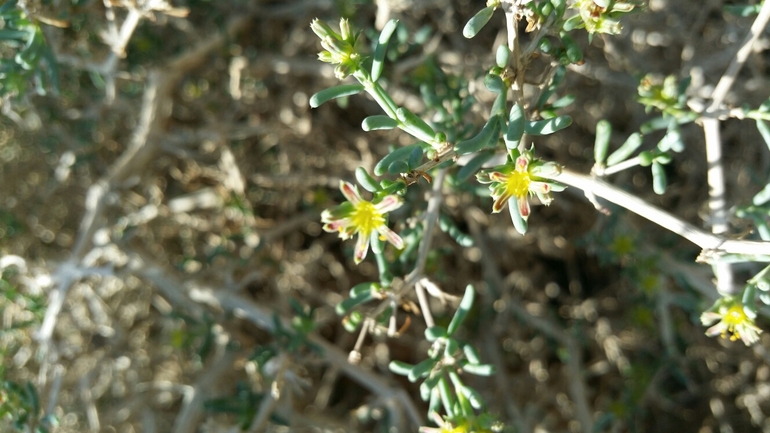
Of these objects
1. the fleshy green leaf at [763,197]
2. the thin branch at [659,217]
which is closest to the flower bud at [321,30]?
the thin branch at [659,217]

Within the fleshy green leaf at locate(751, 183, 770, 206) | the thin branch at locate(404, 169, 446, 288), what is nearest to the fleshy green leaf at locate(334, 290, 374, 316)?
the thin branch at locate(404, 169, 446, 288)

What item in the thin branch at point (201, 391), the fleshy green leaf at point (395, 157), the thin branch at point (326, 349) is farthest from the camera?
the thin branch at point (201, 391)

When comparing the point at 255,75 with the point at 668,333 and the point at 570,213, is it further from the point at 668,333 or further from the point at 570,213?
the point at 668,333

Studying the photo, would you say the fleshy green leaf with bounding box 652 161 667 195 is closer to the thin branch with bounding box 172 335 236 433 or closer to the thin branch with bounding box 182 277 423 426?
the thin branch with bounding box 182 277 423 426

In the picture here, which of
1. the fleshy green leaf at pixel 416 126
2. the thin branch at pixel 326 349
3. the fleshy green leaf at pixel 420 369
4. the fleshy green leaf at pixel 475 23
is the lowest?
the thin branch at pixel 326 349

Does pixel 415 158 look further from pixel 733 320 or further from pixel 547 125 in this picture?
pixel 733 320

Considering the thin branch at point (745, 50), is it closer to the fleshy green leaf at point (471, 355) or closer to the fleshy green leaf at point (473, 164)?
the fleshy green leaf at point (473, 164)

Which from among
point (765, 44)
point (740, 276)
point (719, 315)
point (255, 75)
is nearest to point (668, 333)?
point (740, 276)
